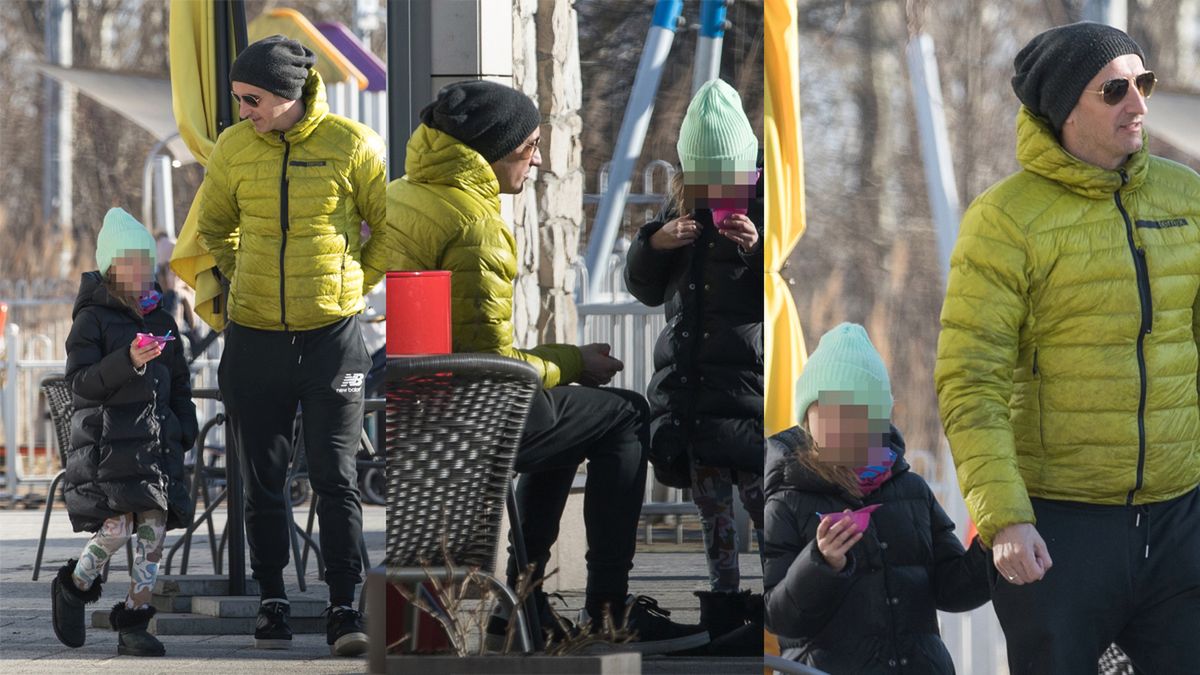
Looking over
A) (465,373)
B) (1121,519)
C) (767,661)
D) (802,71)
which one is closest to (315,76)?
(802,71)

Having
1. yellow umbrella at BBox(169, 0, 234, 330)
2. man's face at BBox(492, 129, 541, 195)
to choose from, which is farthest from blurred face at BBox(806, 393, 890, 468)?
yellow umbrella at BBox(169, 0, 234, 330)

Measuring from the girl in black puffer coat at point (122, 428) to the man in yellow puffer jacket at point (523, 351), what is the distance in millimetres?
1929

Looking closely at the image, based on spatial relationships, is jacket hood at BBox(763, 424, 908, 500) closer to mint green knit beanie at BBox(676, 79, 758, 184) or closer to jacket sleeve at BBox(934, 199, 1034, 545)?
jacket sleeve at BBox(934, 199, 1034, 545)

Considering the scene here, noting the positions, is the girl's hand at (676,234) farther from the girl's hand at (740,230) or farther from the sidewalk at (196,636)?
the sidewalk at (196,636)

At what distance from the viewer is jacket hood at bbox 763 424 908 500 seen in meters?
3.83

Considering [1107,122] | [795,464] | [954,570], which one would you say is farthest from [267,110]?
[1107,122]

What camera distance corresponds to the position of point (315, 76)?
200 inches

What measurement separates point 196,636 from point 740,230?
9.06 ft

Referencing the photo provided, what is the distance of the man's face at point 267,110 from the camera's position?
4.96 m

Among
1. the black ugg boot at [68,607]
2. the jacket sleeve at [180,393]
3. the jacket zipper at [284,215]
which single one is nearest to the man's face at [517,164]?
the jacket zipper at [284,215]

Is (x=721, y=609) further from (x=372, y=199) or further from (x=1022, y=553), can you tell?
(x=372, y=199)

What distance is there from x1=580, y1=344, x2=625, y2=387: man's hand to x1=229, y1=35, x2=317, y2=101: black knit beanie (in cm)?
173

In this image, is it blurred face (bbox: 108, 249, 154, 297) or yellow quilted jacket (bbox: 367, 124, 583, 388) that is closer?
yellow quilted jacket (bbox: 367, 124, 583, 388)

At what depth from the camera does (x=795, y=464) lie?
3.86m
